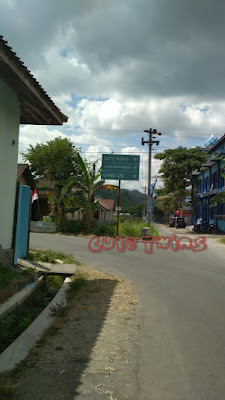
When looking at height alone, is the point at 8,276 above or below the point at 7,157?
below

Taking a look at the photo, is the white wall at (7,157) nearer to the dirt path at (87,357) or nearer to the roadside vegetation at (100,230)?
the dirt path at (87,357)

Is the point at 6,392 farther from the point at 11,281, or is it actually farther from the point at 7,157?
the point at 7,157

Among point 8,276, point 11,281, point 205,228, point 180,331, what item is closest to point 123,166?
point 205,228

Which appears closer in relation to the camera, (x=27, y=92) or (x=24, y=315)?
(x=24, y=315)

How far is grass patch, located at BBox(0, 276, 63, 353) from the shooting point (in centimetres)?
549

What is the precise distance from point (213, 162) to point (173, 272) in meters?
32.2

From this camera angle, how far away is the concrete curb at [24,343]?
14.3 feet

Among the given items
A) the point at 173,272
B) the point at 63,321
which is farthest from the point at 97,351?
the point at 173,272

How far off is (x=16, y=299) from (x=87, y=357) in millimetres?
2660

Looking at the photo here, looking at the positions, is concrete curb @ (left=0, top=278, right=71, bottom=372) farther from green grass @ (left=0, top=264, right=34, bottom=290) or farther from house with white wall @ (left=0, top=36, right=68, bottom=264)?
house with white wall @ (left=0, top=36, right=68, bottom=264)

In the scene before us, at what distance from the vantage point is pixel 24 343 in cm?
500

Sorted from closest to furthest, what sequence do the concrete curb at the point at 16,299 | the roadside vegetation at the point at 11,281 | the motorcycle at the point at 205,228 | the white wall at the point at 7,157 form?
the concrete curb at the point at 16,299 < the roadside vegetation at the point at 11,281 < the white wall at the point at 7,157 < the motorcycle at the point at 205,228

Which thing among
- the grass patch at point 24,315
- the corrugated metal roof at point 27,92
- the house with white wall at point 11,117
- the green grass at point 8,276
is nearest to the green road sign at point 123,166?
the corrugated metal roof at point 27,92

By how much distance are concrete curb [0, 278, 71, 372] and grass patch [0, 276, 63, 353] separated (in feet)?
0.75
